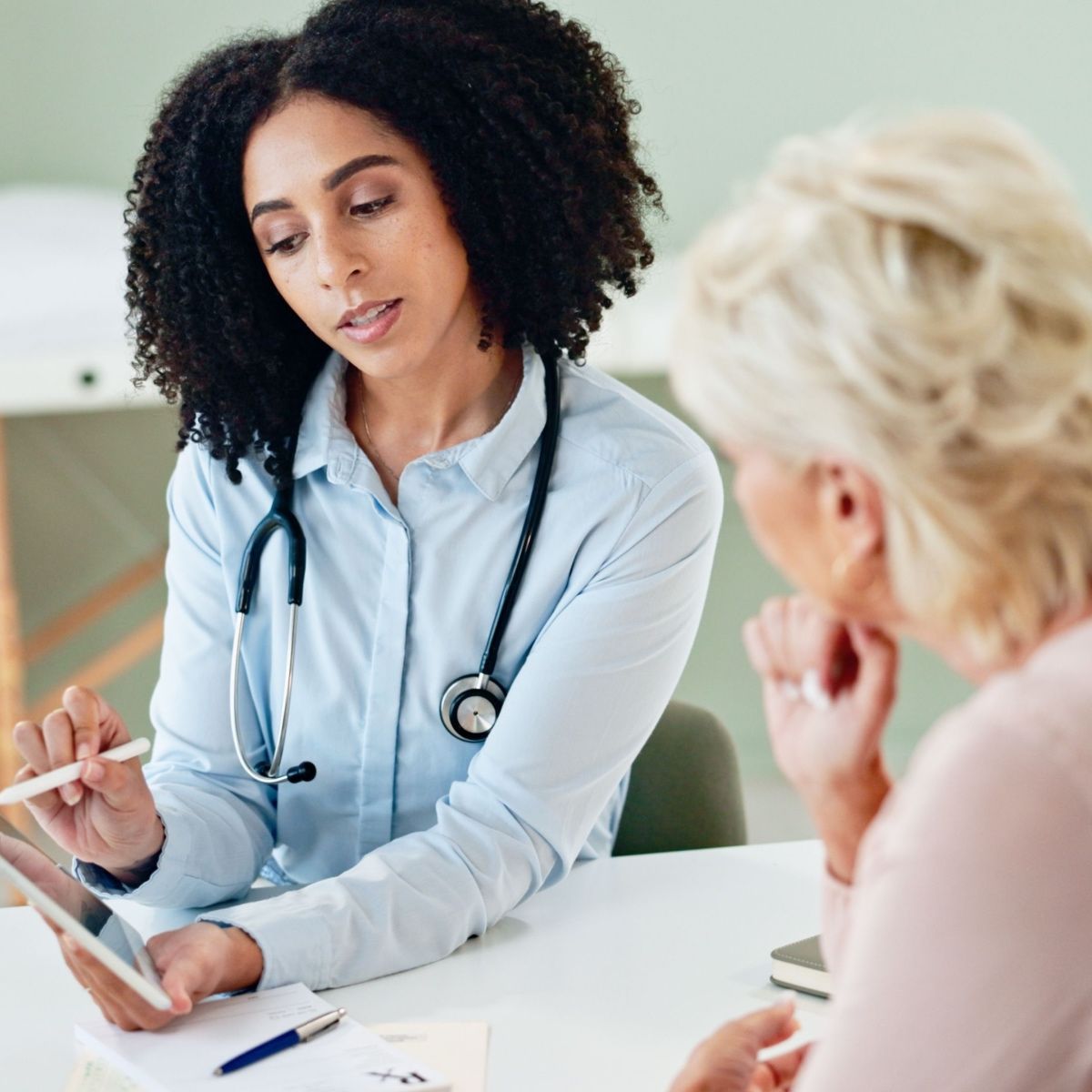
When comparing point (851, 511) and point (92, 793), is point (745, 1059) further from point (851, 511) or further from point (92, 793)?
point (92, 793)

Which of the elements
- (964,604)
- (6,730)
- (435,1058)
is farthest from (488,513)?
(6,730)

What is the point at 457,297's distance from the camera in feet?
4.88

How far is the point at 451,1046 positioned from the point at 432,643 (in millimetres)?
434

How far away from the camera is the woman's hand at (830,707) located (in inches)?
33.4

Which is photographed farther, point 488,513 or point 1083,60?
point 1083,60

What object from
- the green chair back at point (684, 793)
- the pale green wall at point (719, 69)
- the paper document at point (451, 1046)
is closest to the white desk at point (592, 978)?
the paper document at point (451, 1046)

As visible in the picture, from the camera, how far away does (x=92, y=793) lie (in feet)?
4.13

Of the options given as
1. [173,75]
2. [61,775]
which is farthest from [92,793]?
[173,75]

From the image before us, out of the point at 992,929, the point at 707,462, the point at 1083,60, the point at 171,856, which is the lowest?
the point at 171,856

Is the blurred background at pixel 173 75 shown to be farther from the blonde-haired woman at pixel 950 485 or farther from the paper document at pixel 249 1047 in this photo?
the blonde-haired woman at pixel 950 485

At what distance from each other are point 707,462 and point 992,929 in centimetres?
86

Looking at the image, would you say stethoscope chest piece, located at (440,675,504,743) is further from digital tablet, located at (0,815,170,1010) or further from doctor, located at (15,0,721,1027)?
digital tablet, located at (0,815,170,1010)

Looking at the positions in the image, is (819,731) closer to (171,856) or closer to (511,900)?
(511,900)

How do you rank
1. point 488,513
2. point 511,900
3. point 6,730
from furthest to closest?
point 6,730 → point 488,513 → point 511,900
